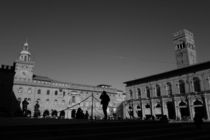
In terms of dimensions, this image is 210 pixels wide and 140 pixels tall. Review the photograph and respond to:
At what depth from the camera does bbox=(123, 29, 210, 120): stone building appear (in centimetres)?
3241

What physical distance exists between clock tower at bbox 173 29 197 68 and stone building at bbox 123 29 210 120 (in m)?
22.6

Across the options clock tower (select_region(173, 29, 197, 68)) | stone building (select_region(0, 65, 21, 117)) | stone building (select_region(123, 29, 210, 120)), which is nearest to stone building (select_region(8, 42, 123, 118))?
stone building (select_region(0, 65, 21, 117))

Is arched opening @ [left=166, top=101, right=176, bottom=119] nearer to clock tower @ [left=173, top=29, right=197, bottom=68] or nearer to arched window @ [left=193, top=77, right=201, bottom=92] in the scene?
arched window @ [left=193, top=77, right=201, bottom=92]

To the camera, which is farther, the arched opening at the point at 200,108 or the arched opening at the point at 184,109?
the arched opening at the point at 184,109

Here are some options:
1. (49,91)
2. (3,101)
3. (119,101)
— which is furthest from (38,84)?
(119,101)

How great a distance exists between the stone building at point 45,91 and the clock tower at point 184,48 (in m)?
29.3

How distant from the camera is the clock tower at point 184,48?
6109cm

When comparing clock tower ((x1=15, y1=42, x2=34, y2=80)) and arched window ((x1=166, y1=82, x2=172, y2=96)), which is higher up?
clock tower ((x1=15, y1=42, x2=34, y2=80))

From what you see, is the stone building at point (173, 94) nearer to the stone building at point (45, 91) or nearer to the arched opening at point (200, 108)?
the arched opening at point (200, 108)

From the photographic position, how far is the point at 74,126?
9.01 meters

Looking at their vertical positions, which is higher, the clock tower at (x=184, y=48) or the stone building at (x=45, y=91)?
the clock tower at (x=184, y=48)

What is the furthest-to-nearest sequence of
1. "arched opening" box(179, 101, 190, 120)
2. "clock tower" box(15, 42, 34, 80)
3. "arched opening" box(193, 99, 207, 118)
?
"clock tower" box(15, 42, 34, 80)
"arched opening" box(179, 101, 190, 120)
"arched opening" box(193, 99, 207, 118)

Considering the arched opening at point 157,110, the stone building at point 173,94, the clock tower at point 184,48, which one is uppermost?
the clock tower at point 184,48

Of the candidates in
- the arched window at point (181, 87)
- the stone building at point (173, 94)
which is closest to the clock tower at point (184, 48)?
the stone building at point (173, 94)
